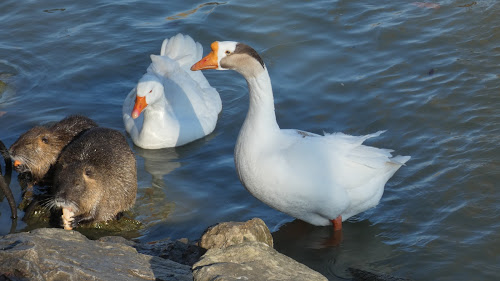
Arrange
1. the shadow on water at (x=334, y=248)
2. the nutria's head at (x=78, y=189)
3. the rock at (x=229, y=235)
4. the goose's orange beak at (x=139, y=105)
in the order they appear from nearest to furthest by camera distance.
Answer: the rock at (x=229, y=235) < the shadow on water at (x=334, y=248) < the nutria's head at (x=78, y=189) < the goose's orange beak at (x=139, y=105)

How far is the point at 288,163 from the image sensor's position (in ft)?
21.9

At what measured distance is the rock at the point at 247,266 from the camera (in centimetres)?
457

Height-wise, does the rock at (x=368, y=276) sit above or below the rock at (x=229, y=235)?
below

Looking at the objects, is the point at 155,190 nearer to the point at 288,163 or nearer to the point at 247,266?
the point at 288,163

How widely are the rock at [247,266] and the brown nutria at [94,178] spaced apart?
2.41 metres

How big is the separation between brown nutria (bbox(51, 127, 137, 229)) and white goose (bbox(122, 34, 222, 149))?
1.06 metres

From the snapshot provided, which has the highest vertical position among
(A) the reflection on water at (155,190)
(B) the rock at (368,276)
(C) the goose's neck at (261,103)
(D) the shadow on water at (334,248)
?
(C) the goose's neck at (261,103)

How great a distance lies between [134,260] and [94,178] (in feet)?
6.64

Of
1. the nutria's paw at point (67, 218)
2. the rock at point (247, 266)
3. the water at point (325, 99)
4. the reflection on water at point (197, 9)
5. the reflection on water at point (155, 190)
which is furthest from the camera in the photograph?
the reflection on water at point (197, 9)

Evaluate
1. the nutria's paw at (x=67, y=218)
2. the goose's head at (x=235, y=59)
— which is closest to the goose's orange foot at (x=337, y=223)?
the goose's head at (x=235, y=59)

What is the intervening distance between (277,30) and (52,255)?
8.05 metres

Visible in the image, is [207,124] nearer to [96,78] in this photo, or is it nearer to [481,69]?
[96,78]

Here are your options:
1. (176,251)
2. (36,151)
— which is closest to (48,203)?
(36,151)

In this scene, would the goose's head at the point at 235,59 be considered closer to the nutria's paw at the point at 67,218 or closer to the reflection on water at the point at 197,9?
the nutria's paw at the point at 67,218
